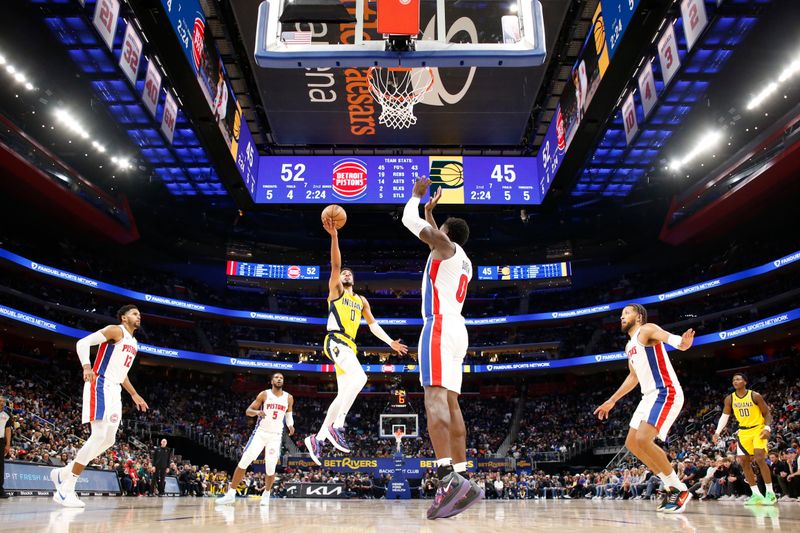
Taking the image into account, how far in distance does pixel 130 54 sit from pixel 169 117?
9.48 ft

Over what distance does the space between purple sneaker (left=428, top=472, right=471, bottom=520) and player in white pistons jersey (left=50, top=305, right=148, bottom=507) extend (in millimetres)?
3528

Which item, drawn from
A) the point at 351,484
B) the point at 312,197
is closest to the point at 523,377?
the point at 351,484

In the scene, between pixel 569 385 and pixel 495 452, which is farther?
pixel 569 385

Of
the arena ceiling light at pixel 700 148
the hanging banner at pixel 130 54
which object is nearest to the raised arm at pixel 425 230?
the hanging banner at pixel 130 54

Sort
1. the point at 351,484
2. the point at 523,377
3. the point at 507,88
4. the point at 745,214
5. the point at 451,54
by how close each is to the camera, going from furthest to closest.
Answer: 1. the point at 523,377
2. the point at 745,214
3. the point at 351,484
4. the point at 507,88
5. the point at 451,54

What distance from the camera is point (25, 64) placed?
17.9 metres

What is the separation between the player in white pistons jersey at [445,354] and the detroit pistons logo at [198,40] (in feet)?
29.6

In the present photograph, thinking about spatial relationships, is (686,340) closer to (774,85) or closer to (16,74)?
(774,85)

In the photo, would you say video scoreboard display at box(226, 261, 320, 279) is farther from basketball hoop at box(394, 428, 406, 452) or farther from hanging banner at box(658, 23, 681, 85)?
hanging banner at box(658, 23, 681, 85)

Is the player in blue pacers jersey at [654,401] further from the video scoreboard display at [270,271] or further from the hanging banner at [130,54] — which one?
the video scoreboard display at [270,271]

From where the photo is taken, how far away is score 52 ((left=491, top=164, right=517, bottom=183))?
16.4 m

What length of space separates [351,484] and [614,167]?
14.8 metres

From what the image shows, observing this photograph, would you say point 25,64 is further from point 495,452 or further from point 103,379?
point 495,452

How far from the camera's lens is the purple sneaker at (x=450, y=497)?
3.77 m
